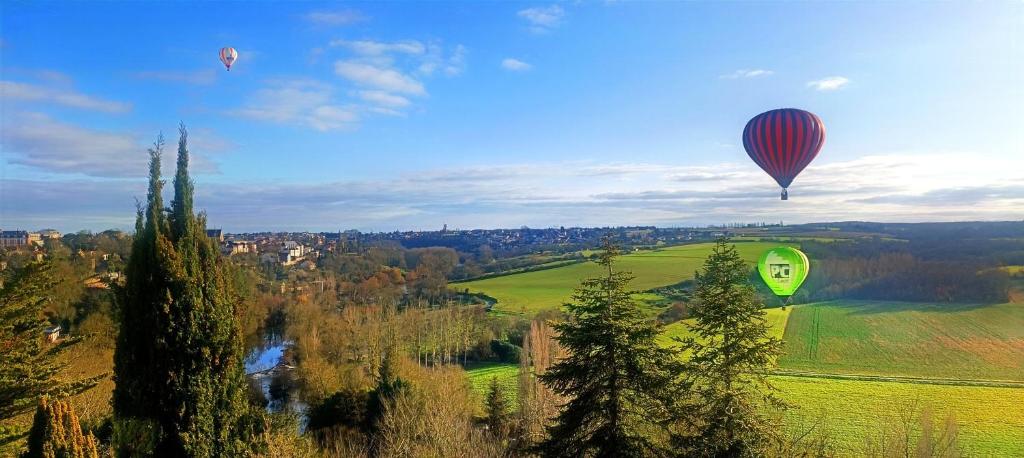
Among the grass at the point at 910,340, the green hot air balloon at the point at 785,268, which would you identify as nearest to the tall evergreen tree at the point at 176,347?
the green hot air balloon at the point at 785,268

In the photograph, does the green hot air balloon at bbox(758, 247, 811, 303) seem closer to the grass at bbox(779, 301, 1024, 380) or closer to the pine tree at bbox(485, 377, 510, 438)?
the pine tree at bbox(485, 377, 510, 438)

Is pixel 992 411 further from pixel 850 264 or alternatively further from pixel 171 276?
pixel 171 276

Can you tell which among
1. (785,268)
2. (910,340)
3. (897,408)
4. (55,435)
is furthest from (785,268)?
(910,340)

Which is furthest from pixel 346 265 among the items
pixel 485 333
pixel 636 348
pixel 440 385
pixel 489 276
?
pixel 636 348

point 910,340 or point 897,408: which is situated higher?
point 910,340

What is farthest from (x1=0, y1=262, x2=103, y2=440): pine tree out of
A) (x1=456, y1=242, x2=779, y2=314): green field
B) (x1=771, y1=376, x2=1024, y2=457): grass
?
(x1=456, y1=242, x2=779, y2=314): green field

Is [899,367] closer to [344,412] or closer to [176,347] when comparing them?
[344,412]

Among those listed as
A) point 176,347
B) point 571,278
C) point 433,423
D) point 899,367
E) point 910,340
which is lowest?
point 899,367
